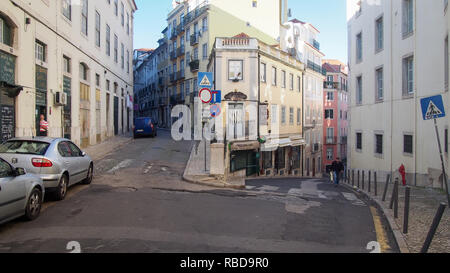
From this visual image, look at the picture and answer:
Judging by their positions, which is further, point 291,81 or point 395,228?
point 291,81

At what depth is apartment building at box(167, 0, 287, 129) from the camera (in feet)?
116

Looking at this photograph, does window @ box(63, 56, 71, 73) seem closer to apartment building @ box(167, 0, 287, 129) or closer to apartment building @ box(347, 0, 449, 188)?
apartment building @ box(347, 0, 449, 188)

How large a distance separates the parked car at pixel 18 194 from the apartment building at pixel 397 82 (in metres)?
12.9

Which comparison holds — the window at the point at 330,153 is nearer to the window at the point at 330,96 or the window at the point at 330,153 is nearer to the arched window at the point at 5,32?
the window at the point at 330,96

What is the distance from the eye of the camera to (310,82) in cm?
3838

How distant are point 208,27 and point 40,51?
2277 centimetres

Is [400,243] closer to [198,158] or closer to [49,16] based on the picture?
[198,158]

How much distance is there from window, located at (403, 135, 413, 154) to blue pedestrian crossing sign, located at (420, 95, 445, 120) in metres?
9.99

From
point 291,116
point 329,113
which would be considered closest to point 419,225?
point 291,116

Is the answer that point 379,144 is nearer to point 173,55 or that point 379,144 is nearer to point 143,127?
point 143,127

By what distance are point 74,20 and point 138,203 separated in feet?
49.1

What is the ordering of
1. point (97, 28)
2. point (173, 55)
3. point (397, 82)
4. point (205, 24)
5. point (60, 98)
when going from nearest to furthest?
point (60, 98)
point (397, 82)
point (97, 28)
point (205, 24)
point (173, 55)

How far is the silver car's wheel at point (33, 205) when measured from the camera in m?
6.36

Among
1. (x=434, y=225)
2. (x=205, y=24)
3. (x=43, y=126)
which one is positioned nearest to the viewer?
(x=434, y=225)
